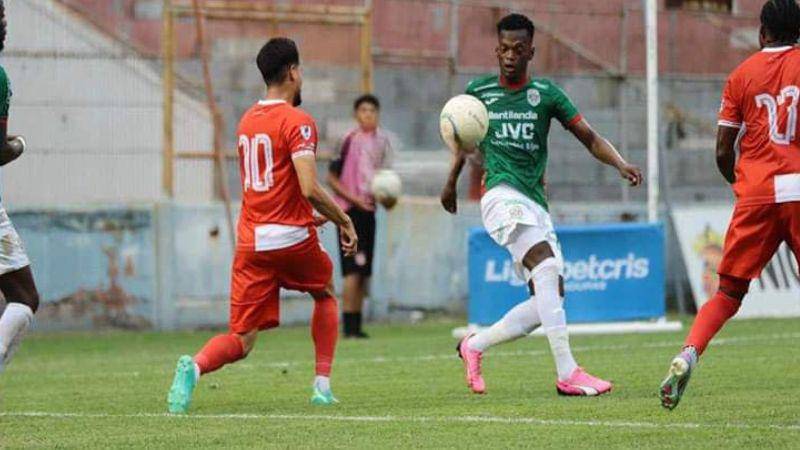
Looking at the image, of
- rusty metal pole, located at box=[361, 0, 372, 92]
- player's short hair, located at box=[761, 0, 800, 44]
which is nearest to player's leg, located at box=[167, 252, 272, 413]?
player's short hair, located at box=[761, 0, 800, 44]

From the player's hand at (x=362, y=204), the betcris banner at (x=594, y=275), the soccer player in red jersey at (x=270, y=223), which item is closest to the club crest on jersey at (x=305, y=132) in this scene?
the soccer player in red jersey at (x=270, y=223)

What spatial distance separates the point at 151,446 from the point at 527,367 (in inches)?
203

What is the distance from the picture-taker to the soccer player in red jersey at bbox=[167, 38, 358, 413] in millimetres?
10039

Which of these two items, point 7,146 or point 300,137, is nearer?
point 7,146

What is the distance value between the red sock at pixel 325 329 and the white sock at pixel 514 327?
977 mm

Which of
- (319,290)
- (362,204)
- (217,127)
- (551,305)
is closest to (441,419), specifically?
(319,290)

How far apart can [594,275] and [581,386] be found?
7.70 meters

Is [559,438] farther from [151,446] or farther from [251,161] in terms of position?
[251,161]

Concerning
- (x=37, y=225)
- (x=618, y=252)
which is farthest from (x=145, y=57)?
(x=618, y=252)

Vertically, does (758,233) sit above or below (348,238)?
above

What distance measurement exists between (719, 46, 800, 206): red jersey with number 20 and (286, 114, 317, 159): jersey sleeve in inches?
87.6

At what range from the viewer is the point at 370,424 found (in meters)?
9.08

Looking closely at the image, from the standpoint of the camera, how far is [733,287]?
942cm

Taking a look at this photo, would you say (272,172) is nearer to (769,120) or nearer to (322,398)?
(322,398)
